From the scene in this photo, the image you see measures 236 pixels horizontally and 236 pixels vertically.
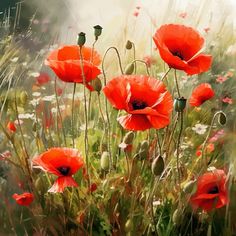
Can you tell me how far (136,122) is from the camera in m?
1.11

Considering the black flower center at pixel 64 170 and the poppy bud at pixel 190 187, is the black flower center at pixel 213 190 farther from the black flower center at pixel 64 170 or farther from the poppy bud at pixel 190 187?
the black flower center at pixel 64 170

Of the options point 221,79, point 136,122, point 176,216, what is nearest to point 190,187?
point 176,216

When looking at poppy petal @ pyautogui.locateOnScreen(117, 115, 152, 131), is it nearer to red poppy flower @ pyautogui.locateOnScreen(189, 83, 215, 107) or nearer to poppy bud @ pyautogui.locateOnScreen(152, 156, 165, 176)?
poppy bud @ pyautogui.locateOnScreen(152, 156, 165, 176)

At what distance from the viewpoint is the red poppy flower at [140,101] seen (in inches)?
43.3

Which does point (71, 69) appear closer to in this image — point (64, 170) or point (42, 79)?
point (64, 170)

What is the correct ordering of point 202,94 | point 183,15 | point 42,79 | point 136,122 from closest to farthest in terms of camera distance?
point 136,122, point 202,94, point 42,79, point 183,15

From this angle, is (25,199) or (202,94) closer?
(25,199)

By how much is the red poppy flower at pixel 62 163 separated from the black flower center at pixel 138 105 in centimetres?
13

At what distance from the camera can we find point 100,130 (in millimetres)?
1555

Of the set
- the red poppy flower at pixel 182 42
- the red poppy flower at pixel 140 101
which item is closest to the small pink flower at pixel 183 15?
the red poppy flower at pixel 182 42

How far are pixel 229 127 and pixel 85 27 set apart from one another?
80cm

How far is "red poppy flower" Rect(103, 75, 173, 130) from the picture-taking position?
3.60 ft

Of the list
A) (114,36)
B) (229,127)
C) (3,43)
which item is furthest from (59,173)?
(114,36)

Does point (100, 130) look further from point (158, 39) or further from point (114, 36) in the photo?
point (114, 36)
